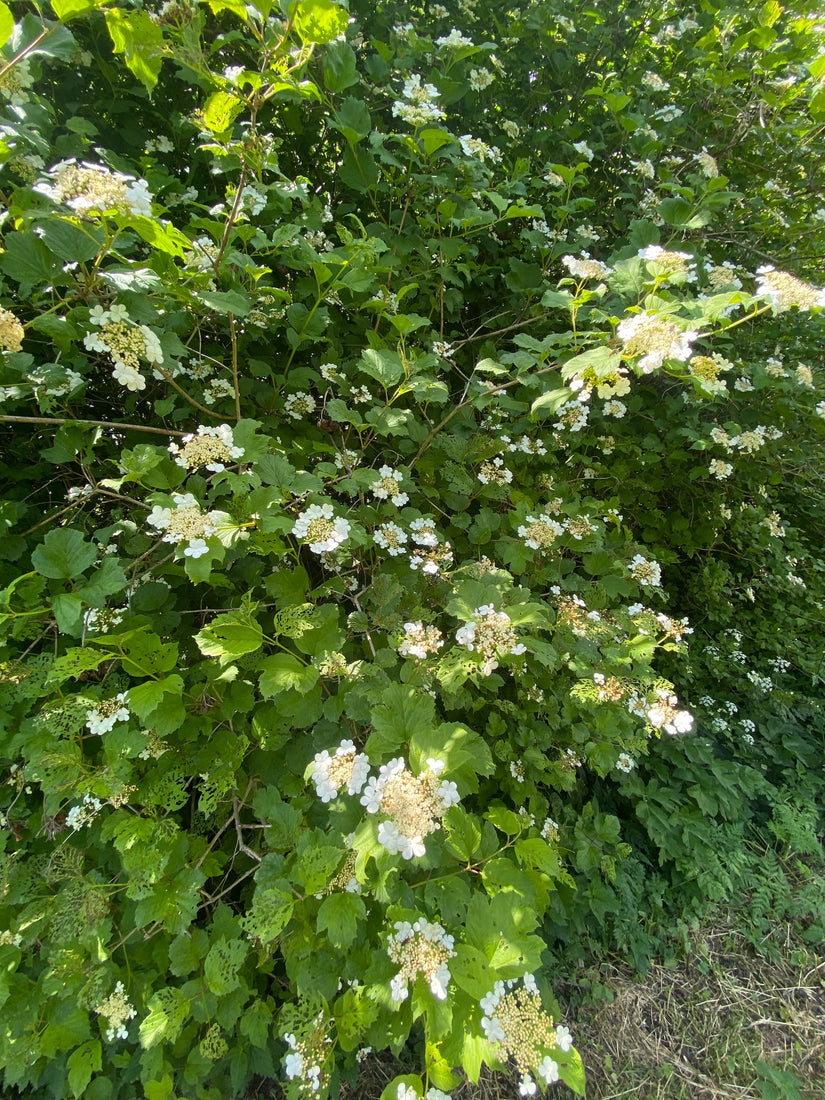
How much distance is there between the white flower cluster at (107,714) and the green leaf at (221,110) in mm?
1303

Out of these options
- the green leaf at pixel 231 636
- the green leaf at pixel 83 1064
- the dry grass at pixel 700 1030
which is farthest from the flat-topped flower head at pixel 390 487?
the dry grass at pixel 700 1030

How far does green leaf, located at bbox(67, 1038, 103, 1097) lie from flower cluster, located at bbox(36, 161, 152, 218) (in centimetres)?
208

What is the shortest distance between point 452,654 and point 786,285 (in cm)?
124

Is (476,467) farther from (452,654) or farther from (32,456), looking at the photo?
(32,456)

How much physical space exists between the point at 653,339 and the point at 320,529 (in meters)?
0.91

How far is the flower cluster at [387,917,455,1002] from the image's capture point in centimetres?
104

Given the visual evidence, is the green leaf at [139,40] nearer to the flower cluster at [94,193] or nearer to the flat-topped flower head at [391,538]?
the flower cluster at [94,193]

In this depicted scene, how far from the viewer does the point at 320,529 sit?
1.38 metres

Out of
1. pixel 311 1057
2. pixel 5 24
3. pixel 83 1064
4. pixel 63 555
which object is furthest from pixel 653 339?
pixel 83 1064

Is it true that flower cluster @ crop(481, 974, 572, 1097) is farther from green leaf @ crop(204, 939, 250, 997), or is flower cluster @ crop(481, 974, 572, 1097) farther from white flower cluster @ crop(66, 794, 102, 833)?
white flower cluster @ crop(66, 794, 102, 833)

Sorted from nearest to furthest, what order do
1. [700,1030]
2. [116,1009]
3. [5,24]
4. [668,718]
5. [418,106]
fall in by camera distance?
1. [5,24]
2. [116,1009]
3. [668,718]
4. [418,106]
5. [700,1030]

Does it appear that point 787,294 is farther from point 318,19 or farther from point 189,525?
point 189,525

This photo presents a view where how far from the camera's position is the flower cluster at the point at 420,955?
3.41 feet

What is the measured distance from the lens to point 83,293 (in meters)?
1.21
